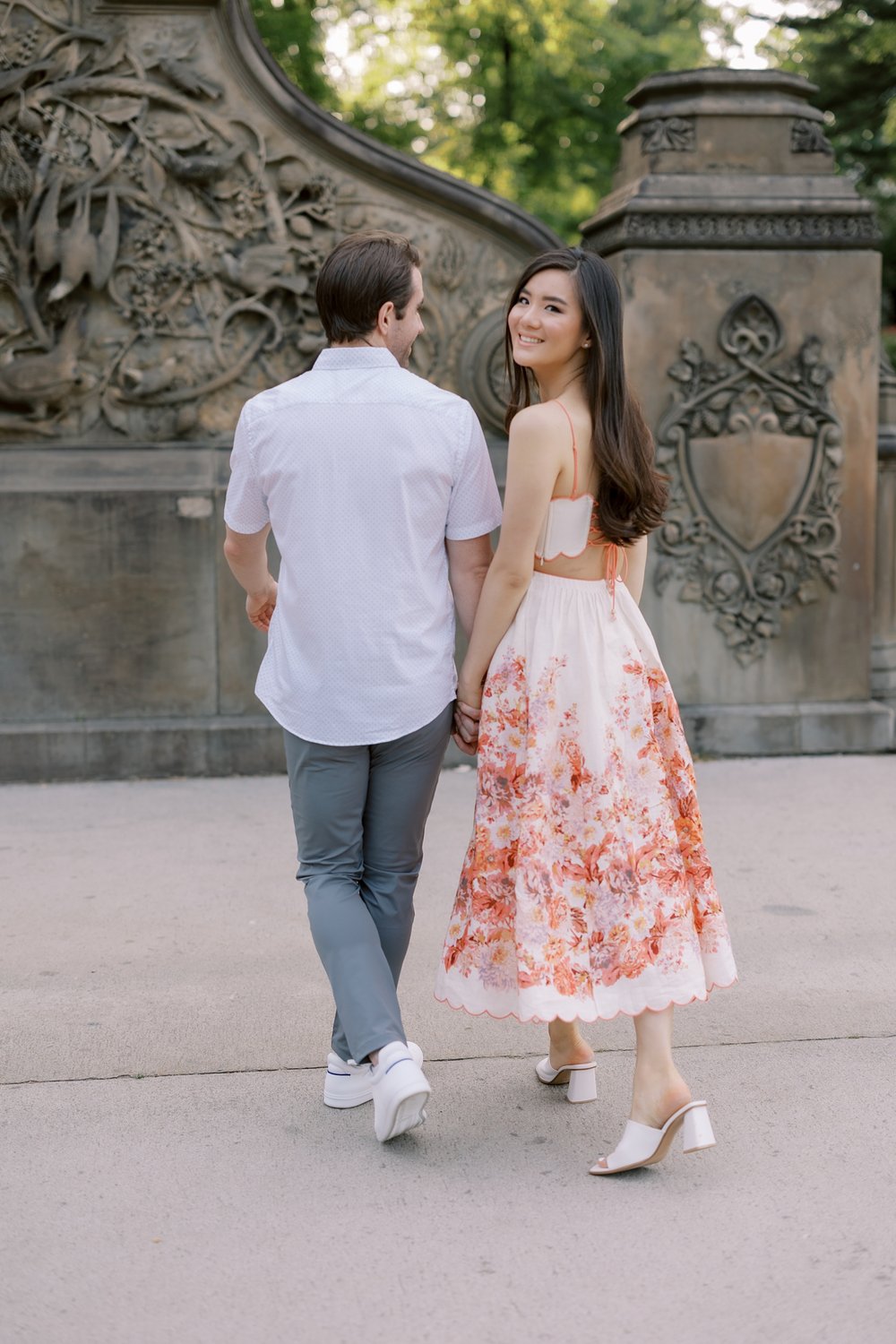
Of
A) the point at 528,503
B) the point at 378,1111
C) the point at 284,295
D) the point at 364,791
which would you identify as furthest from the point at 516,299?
the point at 284,295

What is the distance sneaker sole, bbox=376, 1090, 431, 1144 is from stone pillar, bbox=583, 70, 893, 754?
15.0 feet

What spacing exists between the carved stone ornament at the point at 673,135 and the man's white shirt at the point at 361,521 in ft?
15.2

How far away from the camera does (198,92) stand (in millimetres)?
7266

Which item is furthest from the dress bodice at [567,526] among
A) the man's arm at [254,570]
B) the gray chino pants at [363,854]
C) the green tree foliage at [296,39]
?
the green tree foliage at [296,39]

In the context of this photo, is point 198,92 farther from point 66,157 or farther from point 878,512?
point 878,512

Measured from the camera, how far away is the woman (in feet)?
10.6

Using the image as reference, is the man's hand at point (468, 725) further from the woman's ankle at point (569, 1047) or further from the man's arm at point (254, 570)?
the woman's ankle at point (569, 1047)

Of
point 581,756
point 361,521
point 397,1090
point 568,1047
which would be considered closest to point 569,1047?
point 568,1047

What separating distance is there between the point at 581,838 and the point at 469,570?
2.08 ft

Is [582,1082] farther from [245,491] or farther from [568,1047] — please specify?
[245,491]

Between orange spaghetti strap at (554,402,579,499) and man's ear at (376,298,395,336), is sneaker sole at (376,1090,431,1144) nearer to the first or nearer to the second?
orange spaghetti strap at (554,402,579,499)

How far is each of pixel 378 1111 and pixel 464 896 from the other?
0.48m

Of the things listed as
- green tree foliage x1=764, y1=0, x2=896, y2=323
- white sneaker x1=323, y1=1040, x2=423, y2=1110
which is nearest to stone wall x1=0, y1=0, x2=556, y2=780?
white sneaker x1=323, y1=1040, x2=423, y2=1110

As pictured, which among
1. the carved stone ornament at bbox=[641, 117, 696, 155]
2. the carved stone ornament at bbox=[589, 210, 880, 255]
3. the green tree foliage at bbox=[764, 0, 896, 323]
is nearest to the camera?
the carved stone ornament at bbox=[589, 210, 880, 255]
